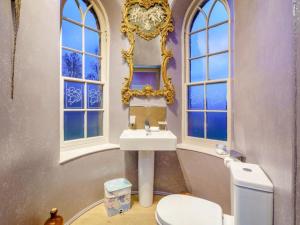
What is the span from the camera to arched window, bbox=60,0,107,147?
1.70 metres

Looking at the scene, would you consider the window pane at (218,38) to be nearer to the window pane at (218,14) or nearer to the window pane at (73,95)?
the window pane at (218,14)

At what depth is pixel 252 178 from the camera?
705mm

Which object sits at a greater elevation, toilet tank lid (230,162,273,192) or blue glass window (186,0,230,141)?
blue glass window (186,0,230,141)

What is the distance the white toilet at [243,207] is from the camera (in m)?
0.66

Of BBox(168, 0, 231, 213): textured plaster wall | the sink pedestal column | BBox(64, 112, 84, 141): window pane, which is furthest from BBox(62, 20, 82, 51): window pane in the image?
the sink pedestal column

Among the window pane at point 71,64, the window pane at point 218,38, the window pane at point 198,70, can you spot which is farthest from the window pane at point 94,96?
the window pane at point 218,38

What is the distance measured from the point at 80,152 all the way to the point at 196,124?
143 centimetres

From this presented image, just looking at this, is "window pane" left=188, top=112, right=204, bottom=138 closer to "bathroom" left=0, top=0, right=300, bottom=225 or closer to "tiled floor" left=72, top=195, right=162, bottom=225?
"bathroom" left=0, top=0, right=300, bottom=225

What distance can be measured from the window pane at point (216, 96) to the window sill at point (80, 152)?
4.22 ft

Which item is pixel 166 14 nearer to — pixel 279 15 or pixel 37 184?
pixel 279 15

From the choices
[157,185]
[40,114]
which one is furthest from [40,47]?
[157,185]

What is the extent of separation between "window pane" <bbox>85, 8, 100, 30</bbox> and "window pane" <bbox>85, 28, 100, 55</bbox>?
0.07m

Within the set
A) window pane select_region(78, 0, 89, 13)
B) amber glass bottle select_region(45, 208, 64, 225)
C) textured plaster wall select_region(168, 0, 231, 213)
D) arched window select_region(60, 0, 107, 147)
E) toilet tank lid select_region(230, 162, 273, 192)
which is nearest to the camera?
toilet tank lid select_region(230, 162, 273, 192)

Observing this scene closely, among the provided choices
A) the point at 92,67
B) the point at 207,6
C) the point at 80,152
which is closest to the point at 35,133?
the point at 80,152
